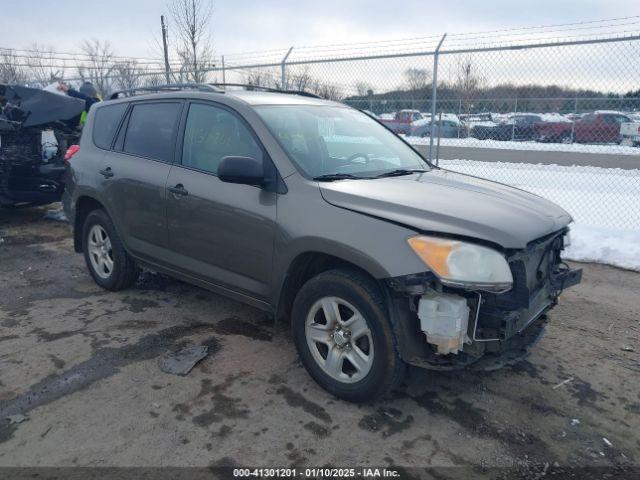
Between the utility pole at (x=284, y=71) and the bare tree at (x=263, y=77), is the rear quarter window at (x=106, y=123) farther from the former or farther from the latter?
the bare tree at (x=263, y=77)

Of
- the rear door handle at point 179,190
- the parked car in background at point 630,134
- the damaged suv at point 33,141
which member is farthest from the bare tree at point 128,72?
the parked car in background at point 630,134

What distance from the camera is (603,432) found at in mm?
2844

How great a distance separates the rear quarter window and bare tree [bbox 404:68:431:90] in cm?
520

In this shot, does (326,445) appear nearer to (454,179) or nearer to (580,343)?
(454,179)

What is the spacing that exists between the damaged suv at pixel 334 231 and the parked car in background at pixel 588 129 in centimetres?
775

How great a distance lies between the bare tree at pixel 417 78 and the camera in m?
8.52

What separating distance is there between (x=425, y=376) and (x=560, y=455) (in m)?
0.94

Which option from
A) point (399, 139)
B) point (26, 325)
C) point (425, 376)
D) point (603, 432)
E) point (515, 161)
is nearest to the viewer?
point (603, 432)

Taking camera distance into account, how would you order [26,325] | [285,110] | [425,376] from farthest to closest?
[26,325] → [285,110] → [425,376]

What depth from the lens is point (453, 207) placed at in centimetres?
292

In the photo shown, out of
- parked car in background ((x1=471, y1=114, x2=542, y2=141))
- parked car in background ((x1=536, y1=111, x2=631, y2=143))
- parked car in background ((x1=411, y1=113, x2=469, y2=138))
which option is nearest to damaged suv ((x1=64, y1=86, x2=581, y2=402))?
parked car in background ((x1=536, y1=111, x2=631, y2=143))

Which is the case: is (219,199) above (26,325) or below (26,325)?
above

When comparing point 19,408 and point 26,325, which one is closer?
point 19,408

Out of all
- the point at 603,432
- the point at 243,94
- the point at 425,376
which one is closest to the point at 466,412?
the point at 425,376
